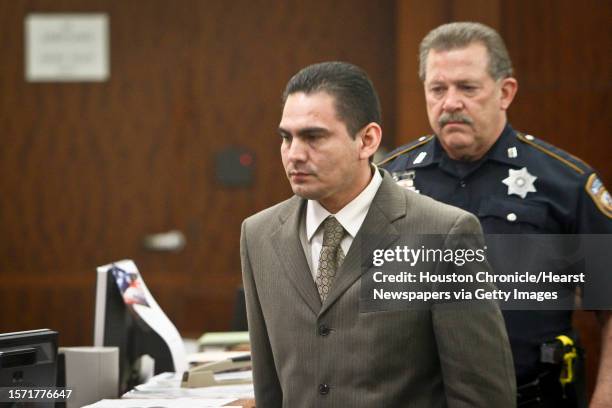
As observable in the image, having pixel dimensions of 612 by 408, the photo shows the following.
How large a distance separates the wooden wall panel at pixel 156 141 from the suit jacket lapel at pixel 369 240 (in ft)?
9.69

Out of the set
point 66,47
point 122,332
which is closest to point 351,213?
point 122,332

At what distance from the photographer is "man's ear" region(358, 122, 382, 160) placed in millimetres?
1987

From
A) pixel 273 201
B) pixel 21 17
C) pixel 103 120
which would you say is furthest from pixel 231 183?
pixel 21 17

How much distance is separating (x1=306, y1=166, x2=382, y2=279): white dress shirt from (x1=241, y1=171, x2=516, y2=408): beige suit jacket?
0.09 feet

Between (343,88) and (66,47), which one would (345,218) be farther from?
(66,47)

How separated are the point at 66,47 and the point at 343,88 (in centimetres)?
331

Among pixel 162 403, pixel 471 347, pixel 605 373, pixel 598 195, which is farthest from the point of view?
pixel 598 195

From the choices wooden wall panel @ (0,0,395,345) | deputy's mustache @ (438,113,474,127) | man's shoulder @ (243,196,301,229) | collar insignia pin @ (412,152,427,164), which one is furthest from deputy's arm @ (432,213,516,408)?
wooden wall panel @ (0,0,395,345)

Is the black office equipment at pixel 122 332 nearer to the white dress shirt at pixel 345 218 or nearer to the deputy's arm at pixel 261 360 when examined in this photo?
the deputy's arm at pixel 261 360

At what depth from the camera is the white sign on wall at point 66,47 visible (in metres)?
4.89

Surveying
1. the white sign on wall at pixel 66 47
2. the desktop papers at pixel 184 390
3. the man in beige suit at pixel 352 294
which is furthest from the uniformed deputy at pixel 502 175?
the white sign on wall at pixel 66 47

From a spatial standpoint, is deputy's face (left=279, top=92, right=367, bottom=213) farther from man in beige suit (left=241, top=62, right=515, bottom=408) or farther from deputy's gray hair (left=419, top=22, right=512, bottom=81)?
deputy's gray hair (left=419, top=22, right=512, bottom=81)

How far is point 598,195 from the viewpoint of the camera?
261 cm

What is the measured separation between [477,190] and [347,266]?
0.86m
